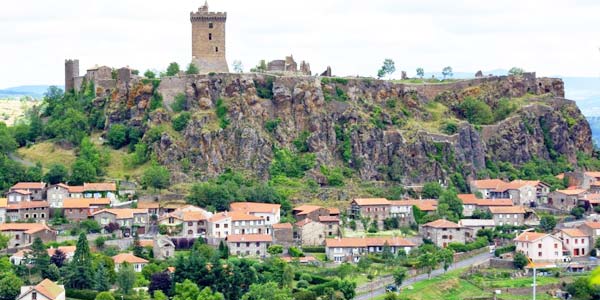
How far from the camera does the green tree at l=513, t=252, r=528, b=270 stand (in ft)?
218

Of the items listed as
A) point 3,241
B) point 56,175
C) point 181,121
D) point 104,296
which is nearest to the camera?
point 104,296

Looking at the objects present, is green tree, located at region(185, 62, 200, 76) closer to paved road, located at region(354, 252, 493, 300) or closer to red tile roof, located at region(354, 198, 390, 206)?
red tile roof, located at region(354, 198, 390, 206)

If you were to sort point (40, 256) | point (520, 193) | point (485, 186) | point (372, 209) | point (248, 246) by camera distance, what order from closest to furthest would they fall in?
point (40, 256), point (248, 246), point (372, 209), point (520, 193), point (485, 186)

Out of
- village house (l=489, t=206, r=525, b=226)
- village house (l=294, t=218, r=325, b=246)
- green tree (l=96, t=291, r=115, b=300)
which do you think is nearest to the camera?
green tree (l=96, t=291, r=115, b=300)

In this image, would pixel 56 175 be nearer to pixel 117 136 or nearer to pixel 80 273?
pixel 117 136

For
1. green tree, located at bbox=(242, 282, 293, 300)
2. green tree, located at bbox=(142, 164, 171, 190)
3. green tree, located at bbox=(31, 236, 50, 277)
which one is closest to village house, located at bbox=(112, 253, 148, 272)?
green tree, located at bbox=(31, 236, 50, 277)

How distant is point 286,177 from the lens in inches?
3071

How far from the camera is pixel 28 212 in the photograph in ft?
231

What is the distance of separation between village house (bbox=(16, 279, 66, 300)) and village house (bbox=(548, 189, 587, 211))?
32.7m

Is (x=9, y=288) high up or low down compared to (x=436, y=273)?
up

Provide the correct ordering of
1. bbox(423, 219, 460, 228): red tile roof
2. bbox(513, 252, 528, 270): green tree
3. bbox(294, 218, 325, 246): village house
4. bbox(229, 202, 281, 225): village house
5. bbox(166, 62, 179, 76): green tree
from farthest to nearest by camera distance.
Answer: bbox(166, 62, 179, 76): green tree, bbox(229, 202, 281, 225): village house, bbox(423, 219, 460, 228): red tile roof, bbox(294, 218, 325, 246): village house, bbox(513, 252, 528, 270): green tree

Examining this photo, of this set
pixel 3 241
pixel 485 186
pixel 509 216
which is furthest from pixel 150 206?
pixel 485 186

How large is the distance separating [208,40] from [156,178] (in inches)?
534

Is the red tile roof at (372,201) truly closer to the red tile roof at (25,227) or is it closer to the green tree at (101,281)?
the red tile roof at (25,227)
